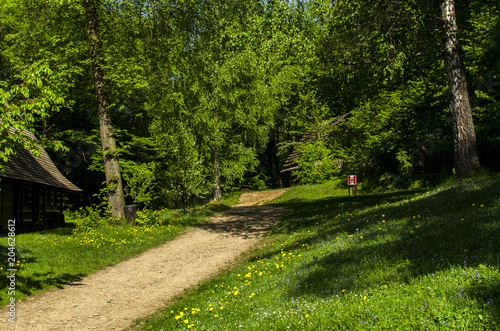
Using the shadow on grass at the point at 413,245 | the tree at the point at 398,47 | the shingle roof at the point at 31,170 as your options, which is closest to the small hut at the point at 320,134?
the tree at the point at 398,47

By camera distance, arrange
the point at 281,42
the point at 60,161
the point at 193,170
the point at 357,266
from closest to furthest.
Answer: the point at 357,266 → the point at 281,42 → the point at 193,170 → the point at 60,161

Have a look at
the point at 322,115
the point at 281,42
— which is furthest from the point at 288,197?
the point at 281,42

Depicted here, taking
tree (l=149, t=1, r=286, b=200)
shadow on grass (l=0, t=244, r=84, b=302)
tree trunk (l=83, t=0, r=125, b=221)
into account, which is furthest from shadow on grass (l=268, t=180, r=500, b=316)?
tree (l=149, t=1, r=286, b=200)

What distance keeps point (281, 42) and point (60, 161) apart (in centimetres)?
2890

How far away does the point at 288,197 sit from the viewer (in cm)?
2877

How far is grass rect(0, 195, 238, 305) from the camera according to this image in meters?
9.34

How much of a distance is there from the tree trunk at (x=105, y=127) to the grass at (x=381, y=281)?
8842 mm

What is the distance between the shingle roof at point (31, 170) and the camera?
18.4m

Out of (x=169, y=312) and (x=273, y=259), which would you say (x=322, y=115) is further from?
(x=169, y=312)

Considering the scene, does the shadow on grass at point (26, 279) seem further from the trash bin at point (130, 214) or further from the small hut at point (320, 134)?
the small hut at point (320, 134)

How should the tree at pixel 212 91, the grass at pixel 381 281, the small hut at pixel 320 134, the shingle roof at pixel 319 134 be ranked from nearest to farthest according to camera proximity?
the grass at pixel 381 281 < the tree at pixel 212 91 < the small hut at pixel 320 134 < the shingle roof at pixel 319 134

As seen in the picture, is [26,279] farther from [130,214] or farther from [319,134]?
[319,134]

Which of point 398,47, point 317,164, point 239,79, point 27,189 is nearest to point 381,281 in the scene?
point 398,47

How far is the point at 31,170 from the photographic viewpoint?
2122 cm
